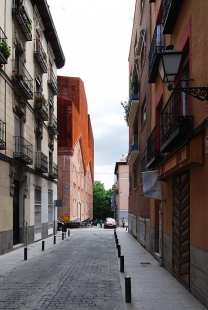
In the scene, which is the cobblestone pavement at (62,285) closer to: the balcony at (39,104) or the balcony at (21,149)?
the balcony at (21,149)

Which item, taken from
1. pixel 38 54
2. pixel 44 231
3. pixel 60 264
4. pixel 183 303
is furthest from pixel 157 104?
pixel 44 231

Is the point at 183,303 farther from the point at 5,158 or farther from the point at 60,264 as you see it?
the point at 5,158

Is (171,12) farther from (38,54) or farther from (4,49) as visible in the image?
(38,54)

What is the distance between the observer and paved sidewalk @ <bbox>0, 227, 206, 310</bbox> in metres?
7.12

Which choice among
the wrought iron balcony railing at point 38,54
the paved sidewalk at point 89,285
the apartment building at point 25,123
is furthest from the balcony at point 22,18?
the paved sidewalk at point 89,285

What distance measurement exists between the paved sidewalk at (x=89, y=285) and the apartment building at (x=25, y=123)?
14.3 feet

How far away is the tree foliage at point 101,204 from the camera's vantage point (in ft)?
328

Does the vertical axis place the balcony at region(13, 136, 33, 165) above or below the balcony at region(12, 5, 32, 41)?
below

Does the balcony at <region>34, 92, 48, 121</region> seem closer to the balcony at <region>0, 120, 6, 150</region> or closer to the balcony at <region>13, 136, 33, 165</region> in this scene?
the balcony at <region>13, 136, 33, 165</region>

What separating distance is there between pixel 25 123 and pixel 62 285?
12282 mm

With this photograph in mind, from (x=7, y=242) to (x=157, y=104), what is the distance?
29.4 feet

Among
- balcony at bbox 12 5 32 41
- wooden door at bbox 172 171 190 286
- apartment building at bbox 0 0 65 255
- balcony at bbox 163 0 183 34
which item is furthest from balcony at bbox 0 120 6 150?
balcony at bbox 163 0 183 34

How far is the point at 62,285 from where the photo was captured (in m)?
9.05

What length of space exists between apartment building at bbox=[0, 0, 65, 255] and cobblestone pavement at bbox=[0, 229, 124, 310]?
408 centimetres
